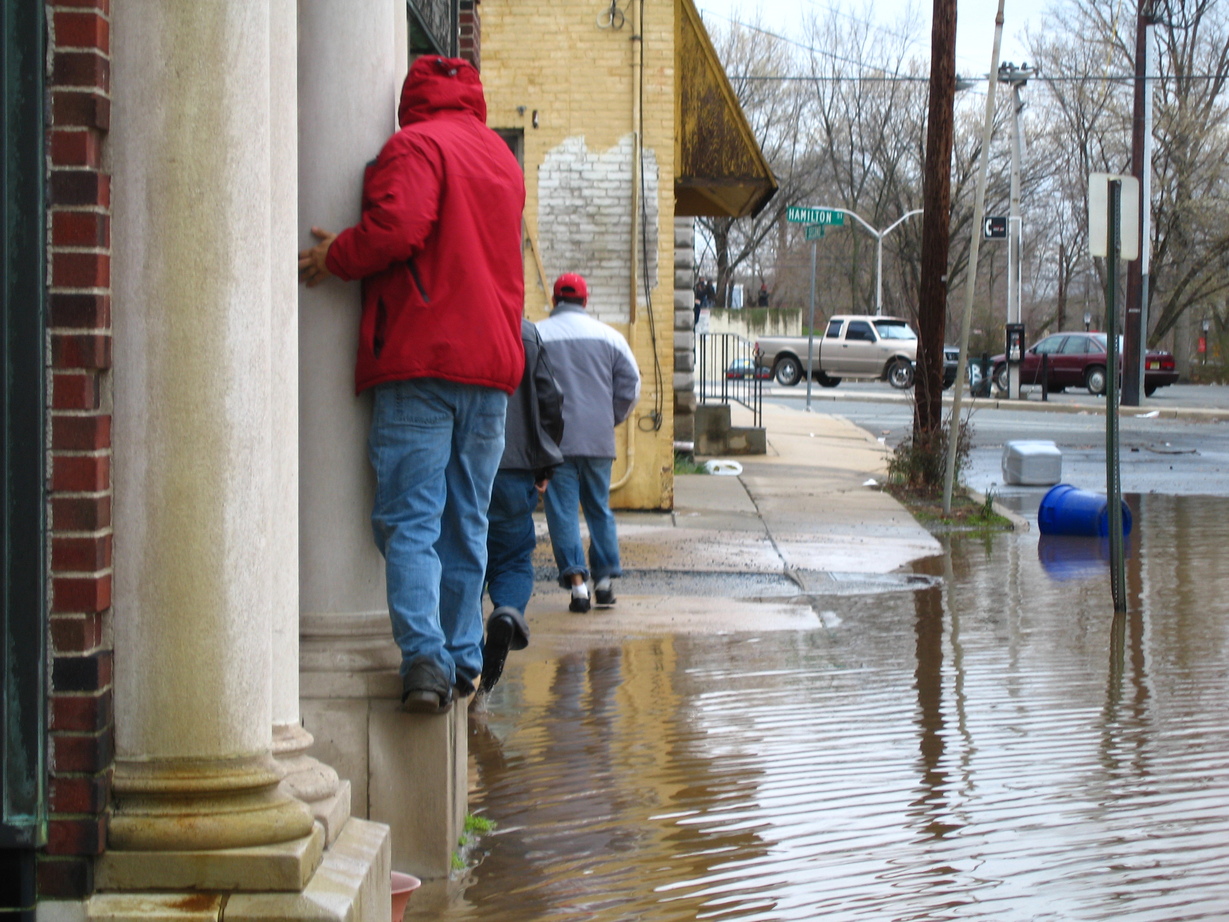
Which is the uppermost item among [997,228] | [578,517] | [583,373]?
[997,228]

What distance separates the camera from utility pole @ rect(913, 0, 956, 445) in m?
14.1

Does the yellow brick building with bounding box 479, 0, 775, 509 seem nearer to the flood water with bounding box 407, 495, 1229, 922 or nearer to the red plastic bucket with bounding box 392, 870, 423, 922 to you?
the flood water with bounding box 407, 495, 1229, 922

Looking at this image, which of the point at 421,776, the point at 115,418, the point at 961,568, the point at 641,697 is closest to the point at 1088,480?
the point at 961,568

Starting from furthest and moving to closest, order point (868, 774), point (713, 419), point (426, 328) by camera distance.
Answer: point (713, 419) → point (868, 774) → point (426, 328)

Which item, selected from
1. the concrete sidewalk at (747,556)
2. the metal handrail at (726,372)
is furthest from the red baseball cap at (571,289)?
the metal handrail at (726,372)

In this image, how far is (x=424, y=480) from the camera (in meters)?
4.11

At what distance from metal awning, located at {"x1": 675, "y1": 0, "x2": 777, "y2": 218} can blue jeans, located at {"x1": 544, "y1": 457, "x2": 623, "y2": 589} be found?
5.25 metres

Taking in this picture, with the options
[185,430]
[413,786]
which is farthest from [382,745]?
[185,430]

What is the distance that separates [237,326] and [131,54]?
0.61 meters

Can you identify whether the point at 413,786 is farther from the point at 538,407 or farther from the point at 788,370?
the point at 788,370

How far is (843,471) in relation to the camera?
17.0 metres

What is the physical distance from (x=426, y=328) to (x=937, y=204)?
11.1 m

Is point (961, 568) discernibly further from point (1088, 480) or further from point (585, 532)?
point (1088, 480)

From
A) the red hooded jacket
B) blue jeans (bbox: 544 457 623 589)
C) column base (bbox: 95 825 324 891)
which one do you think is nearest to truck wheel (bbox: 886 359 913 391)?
blue jeans (bbox: 544 457 623 589)
